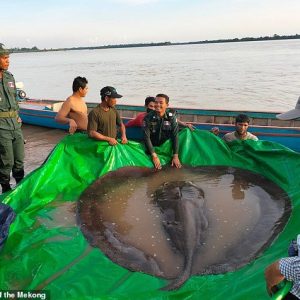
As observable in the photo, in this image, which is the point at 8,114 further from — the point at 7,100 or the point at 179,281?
the point at 179,281

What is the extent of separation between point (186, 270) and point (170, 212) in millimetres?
1062

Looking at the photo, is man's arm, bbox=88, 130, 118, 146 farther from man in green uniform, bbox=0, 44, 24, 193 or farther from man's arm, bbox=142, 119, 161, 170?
man in green uniform, bbox=0, 44, 24, 193

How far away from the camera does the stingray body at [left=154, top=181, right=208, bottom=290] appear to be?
128 inches

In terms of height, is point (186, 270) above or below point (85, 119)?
below

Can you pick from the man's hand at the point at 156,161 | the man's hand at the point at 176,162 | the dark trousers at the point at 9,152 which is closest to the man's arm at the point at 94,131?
the man's hand at the point at 156,161

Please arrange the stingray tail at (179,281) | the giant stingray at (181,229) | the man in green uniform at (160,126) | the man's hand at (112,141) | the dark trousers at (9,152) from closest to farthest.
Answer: the stingray tail at (179,281) < the giant stingray at (181,229) < the dark trousers at (9,152) < the man's hand at (112,141) < the man in green uniform at (160,126)

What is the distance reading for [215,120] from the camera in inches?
412

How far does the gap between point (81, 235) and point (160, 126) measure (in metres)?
2.86

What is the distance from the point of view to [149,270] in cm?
318

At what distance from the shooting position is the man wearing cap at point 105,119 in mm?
5539

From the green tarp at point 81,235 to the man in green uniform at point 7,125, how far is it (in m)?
0.81

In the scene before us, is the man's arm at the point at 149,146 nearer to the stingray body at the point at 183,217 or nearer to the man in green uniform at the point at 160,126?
the man in green uniform at the point at 160,126

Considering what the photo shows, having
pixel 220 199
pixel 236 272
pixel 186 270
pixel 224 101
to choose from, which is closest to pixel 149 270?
pixel 186 270

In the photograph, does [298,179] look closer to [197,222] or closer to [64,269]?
[197,222]
